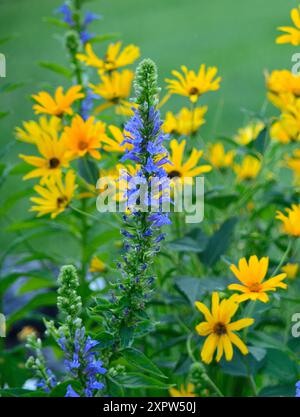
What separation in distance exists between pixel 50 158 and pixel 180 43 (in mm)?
3768

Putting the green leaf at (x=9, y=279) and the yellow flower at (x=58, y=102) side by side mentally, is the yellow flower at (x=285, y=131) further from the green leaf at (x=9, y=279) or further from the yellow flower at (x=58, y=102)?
the green leaf at (x=9, y=279)

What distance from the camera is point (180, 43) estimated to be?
185 inches

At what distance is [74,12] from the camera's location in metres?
1.36

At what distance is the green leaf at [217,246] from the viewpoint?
114cm

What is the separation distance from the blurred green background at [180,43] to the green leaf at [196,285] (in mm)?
1932

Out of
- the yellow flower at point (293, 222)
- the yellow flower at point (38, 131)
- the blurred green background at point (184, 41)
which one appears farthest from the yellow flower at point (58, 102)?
the blurred green background at point (184, 41)

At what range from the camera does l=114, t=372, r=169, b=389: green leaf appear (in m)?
0.84

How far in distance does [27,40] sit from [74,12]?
3.83 metres

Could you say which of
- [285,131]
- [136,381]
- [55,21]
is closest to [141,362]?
[136,381]

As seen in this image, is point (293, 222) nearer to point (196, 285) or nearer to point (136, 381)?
point (196, 285)

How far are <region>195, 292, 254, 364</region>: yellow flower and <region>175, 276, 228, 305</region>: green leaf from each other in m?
→ 0.10

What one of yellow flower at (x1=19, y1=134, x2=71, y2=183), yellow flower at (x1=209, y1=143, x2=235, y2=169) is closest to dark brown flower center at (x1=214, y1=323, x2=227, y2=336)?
yellow flower at (x1=19, y1=134, x2=71, y2=183)
